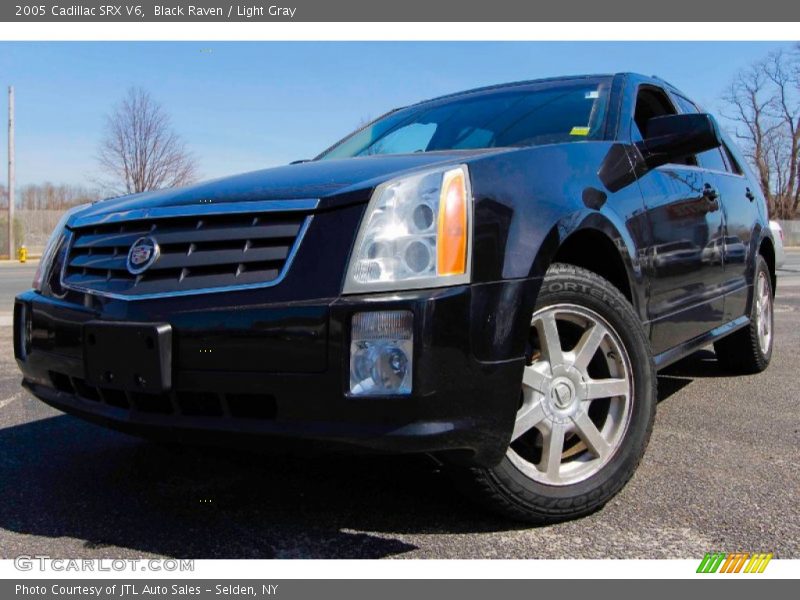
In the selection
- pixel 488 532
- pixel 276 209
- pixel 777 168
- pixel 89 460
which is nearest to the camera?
pixel 276 209

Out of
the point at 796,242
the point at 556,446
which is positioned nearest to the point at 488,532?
the point at 556,446

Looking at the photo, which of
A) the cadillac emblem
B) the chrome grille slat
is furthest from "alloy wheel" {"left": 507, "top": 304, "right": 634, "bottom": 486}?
the cadillac emblem

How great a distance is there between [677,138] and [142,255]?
2.15 m

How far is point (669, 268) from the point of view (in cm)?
315

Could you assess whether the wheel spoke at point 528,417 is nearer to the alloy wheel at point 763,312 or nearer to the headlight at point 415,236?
the headlight at point 415,236

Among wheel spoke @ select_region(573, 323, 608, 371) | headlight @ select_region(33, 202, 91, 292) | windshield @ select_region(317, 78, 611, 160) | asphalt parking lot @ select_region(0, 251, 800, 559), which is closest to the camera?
asphalt parking lot @ select_region(0, 251, 800, 559)

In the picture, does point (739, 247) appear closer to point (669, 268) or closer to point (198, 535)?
point (669, 268)

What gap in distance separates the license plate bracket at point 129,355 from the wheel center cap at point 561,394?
117 cm

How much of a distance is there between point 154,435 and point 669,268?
219 cm

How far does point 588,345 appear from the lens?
7.99ft

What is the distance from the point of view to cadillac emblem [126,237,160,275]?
223cm

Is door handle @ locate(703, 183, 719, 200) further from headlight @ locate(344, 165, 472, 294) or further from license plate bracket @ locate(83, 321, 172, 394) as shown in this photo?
license plate bracket @ locate(83, 321, 172, 394)

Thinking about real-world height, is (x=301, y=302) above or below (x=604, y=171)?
below

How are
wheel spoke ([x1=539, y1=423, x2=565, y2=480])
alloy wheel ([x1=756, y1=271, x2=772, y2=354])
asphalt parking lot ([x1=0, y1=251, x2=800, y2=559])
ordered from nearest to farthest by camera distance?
1. asphalt parking lot ([x1=0, y1=251, x2=800, y2=559])
2. wheel spoke ([x1=539, y1=423, x2=565, y2=480])
3. alloy wheel ([x1=756, y1=271, x2=772, y2=354])
